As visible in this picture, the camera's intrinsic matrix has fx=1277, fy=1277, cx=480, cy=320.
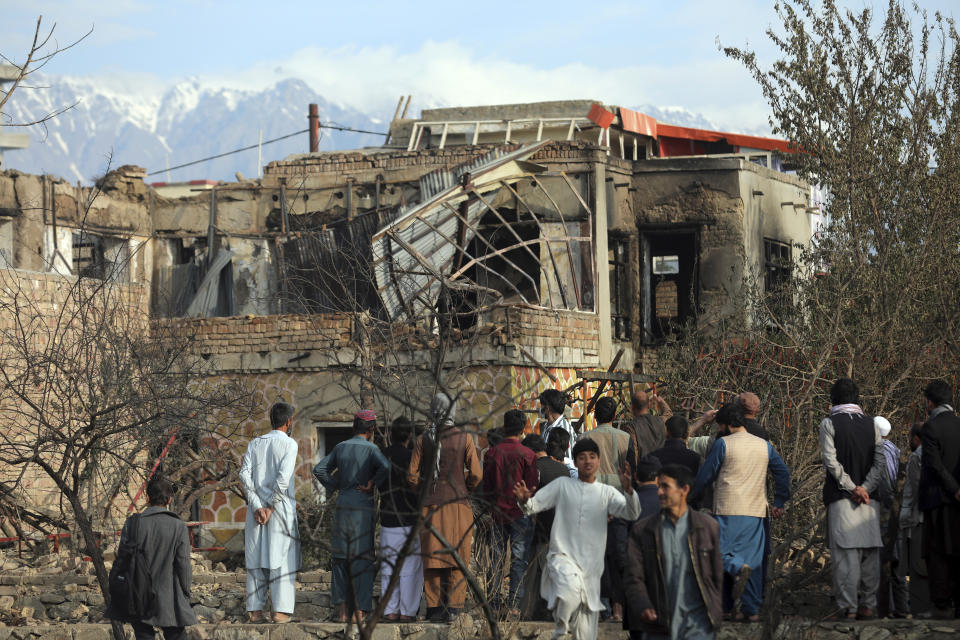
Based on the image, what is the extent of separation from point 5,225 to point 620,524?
48.9 ft

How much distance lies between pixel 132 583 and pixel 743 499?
424 centimetres

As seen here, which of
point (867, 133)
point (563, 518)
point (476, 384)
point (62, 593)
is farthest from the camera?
point (867, 133)

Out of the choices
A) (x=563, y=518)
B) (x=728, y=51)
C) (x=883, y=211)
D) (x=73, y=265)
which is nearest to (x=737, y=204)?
(x=728, y=51)

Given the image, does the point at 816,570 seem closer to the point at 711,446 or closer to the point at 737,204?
the point at 711,446

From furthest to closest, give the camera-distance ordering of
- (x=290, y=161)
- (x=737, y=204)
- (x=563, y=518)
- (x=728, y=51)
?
(x=290, y=161), (x=737, y=204), (x=728, y=51), (x=563, y=518)

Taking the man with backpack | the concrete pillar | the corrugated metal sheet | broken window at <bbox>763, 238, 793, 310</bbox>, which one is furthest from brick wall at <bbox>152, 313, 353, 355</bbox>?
broken window at <bbox>763, 238, 793, 310</bbox>

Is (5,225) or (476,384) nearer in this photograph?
(476,384)

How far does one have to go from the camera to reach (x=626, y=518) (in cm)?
838

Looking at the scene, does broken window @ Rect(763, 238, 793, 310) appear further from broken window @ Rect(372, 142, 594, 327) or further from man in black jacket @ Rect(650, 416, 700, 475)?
man in black jacket @ Rect(650, 416, 700, 475)

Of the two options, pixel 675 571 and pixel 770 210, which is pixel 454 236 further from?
pixel 675 571

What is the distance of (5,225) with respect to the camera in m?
21.0

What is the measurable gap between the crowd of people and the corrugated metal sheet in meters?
6.73

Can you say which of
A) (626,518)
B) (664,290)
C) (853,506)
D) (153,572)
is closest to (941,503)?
(853,506)

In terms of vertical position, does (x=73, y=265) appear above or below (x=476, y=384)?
above
